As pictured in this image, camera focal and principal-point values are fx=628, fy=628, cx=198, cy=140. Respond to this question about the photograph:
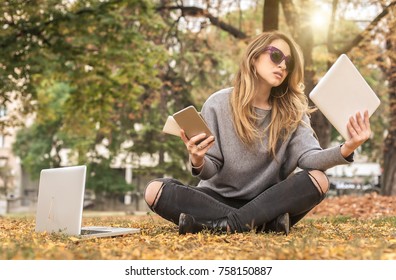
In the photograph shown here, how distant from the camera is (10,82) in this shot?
12422 mm

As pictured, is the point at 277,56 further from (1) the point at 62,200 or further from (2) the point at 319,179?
(1) the point at 62,200

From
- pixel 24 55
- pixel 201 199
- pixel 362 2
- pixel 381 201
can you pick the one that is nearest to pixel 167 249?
pixel 201 199

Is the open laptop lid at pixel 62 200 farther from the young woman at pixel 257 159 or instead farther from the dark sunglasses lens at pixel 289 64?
the dark sunglasses lens at pixel 289 64

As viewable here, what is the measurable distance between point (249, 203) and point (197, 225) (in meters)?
0.42

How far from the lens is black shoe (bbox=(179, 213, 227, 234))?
4.62 metres

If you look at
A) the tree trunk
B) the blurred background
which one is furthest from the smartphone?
the tree trunk

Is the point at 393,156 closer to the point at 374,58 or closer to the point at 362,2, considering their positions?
the point at 374,58

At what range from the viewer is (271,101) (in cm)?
529

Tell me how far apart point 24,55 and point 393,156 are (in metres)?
9.74

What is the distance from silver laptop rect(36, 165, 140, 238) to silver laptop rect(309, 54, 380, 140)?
178cm

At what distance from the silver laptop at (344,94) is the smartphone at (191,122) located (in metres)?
0.86

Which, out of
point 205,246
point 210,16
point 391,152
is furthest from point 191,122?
point 391,152

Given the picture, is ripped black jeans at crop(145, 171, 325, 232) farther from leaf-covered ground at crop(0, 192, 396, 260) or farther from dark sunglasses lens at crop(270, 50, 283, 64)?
dark sunglasses lens at crop(270, 50, 283, 64)

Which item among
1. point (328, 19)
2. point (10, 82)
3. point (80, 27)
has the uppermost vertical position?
point (328, 19)
